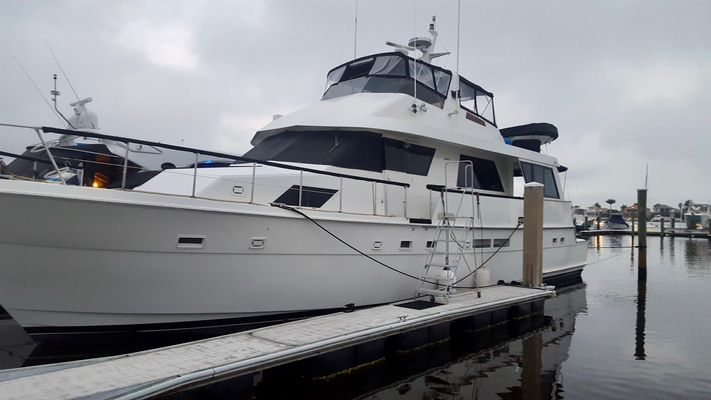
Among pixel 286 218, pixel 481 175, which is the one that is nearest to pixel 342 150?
pixel 286 218

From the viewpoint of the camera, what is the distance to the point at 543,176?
37.2 feet

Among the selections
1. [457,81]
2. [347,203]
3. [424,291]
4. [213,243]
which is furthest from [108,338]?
[457,81]

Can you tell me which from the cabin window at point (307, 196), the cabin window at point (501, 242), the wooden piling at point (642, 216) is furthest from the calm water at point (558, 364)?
the wooden piling at point (642, 216)

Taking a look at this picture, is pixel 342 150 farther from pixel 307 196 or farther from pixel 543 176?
pixel 543 176

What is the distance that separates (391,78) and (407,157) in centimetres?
179

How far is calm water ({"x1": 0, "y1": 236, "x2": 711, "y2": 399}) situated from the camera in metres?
5.12

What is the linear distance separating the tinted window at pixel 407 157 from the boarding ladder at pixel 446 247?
29.9 inches

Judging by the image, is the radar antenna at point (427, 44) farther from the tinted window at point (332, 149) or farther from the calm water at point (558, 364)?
the calm water at point (558, 364)

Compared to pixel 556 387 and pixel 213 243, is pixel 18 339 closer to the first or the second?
pixel 213 243

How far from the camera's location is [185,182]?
6184 millimetres

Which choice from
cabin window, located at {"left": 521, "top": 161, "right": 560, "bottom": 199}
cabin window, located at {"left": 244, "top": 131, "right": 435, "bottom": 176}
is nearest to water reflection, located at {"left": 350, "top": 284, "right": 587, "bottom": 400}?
cabin window, located at {"left": 244, "top": 131, "right": 435, "bottom": 176}

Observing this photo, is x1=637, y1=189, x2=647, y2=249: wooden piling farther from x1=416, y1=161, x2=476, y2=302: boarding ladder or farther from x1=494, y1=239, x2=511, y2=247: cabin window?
x1=416, y1=161, x2=476, y2=302: boarding ladder

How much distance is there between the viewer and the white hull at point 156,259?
470cm

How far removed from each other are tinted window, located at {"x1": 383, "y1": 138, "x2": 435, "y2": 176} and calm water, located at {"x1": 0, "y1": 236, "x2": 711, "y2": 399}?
3.12 metres
